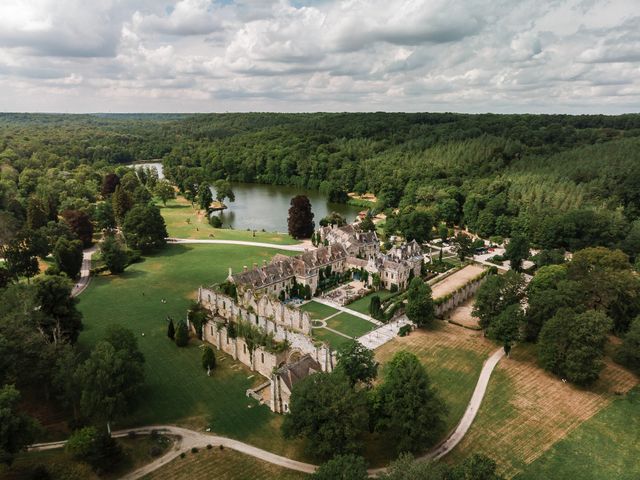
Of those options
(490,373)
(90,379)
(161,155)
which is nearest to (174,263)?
(90,379)

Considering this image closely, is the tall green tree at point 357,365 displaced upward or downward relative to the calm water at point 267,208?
upward

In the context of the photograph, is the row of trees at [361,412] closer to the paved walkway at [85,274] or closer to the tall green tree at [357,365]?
the tall green tree at [357,365]

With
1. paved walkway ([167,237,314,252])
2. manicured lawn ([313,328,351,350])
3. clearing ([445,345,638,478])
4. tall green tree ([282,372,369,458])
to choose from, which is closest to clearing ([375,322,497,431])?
clearing ([445,345,638,478])

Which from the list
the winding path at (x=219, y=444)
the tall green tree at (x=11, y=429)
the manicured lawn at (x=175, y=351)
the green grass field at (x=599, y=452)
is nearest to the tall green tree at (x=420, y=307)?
the winding path at (x=219, y=444)

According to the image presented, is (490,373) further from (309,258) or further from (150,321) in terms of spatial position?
(150,321)

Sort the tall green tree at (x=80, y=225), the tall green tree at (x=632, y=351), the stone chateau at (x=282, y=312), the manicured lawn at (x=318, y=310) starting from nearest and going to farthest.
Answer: the stone chateau at (x=282, y=312), the tall green tree at (x=632, y=351), the manicured lawn at (x=318, y=310), the tall green tree at (x=80, y=225)

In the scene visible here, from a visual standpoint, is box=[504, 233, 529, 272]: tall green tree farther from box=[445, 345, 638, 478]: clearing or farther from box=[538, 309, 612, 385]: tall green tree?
box=[538, 309, 612, 385]: tall green tree

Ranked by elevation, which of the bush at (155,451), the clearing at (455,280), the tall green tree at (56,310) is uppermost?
the tall green tree at (56,310)
